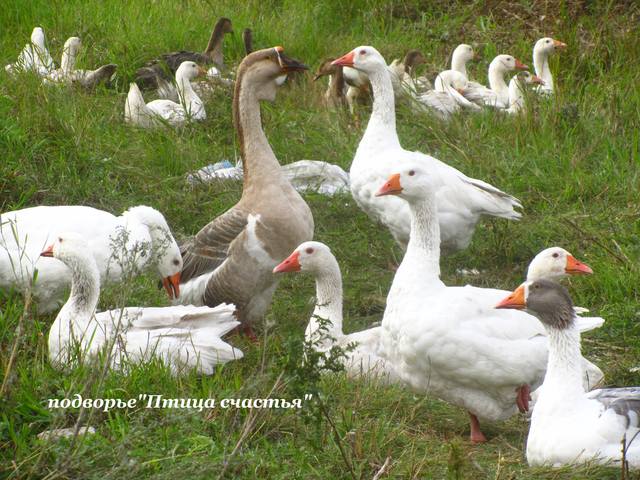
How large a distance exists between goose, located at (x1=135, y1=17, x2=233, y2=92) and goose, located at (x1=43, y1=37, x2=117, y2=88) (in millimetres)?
459

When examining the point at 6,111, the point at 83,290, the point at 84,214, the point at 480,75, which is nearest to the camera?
the point at 83,290

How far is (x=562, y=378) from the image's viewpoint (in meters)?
4.91

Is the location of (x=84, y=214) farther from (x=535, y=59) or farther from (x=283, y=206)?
(x=535, y=59)

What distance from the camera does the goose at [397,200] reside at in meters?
7.05

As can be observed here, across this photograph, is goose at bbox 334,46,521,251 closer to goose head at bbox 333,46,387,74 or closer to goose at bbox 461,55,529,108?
goose head at bbox 333,46,387,74

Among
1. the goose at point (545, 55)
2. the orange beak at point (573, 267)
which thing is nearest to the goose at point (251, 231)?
the orange beak at point (573, 267)

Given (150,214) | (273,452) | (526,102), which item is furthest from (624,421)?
(526,102)

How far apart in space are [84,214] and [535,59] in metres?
5.46

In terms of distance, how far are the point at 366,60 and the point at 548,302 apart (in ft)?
11.1

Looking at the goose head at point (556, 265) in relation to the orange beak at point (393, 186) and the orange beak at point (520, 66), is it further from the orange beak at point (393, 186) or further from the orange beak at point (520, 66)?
the orange beak at point (520, 66)

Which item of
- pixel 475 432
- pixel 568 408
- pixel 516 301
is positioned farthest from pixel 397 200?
pixel 568 408

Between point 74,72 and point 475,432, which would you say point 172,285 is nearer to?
point 475,432

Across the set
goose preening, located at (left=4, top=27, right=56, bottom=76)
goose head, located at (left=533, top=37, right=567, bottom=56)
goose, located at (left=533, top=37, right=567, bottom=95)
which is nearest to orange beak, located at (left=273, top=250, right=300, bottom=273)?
goose preening, located at (left=4, top=27, right=56, bottom=76)

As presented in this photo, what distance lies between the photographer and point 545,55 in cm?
1034
